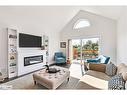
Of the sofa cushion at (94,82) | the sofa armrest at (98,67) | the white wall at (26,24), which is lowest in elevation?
the sofa cushion at (94,82)

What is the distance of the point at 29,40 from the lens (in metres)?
4.98

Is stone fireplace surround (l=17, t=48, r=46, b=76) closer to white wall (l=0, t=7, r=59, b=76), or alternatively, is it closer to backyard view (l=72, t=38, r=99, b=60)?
white wall (l=0, t=7, r=59, b=76)

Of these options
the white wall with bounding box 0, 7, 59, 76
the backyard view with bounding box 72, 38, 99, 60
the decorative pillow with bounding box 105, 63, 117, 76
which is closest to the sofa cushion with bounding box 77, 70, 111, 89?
the decorative pillow with bounding box 105, 63, 117, 76

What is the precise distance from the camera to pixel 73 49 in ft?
24.7

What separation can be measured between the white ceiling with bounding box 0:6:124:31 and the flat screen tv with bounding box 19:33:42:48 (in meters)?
0.70

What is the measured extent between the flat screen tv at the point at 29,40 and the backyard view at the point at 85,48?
8.42 ft

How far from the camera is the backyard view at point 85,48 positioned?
21.5 feet

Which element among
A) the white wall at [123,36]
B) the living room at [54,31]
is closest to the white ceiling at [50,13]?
the living room at [54,31]

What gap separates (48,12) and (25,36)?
1591 millimetres

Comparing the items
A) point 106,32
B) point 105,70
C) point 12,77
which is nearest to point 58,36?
point 106,32

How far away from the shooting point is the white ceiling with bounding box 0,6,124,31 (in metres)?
3.98

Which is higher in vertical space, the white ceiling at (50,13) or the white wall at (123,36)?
the white ceiling at (50,13)

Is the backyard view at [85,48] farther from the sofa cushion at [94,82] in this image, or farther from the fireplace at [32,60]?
the sofa cushion at [94,82]
